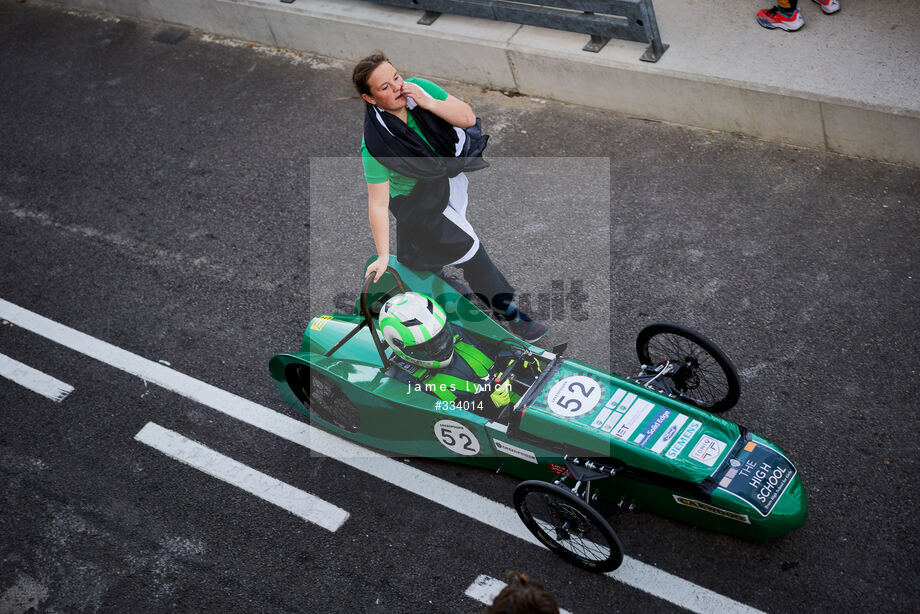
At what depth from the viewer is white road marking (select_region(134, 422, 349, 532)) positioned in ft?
16.9

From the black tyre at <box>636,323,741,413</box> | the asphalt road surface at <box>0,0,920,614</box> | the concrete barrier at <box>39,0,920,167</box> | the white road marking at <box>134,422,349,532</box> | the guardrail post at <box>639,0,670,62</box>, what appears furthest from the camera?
the guardrail post at <box>639,0,670,62</box>

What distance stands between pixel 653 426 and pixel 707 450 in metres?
0.29

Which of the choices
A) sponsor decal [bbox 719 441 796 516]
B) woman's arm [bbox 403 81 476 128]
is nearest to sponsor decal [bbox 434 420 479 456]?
sponsor decal [bbox 719 441 796 516]

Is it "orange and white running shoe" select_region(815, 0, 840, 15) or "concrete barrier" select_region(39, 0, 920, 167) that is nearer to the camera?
"concrete barrier" select_region(39, 0, 920, 167)

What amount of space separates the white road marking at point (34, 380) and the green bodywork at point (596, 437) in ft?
6.56

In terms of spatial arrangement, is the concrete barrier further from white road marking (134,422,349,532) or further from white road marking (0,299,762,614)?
white road marking (134,422,349,532)

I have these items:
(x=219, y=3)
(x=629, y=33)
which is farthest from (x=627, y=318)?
(x=219, y=3)

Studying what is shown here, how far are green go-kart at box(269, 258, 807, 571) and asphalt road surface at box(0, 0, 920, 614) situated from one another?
10.6 inches

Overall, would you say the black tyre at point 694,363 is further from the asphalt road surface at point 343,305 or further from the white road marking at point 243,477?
the white road marking at point 243,477

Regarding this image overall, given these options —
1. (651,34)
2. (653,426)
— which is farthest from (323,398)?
(651,34)

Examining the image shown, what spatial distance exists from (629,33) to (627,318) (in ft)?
8.77

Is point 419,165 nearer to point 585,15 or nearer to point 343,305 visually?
point 343,305

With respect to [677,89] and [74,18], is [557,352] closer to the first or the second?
[677,89]

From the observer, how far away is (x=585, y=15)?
735 cm
